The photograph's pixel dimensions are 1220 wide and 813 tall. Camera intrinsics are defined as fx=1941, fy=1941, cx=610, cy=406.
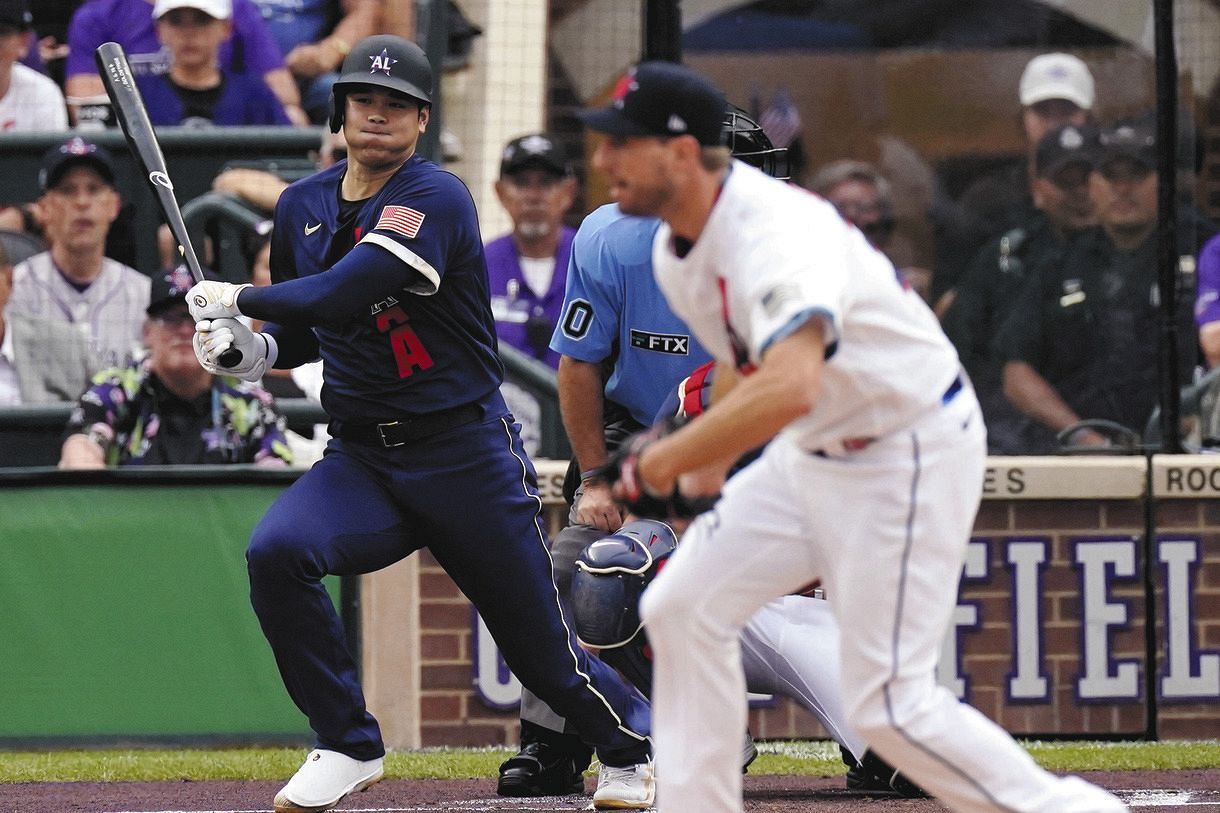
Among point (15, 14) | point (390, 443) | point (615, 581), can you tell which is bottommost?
point (615, 581)

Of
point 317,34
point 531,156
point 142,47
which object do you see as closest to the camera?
point 531,156

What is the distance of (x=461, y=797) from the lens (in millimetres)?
5348

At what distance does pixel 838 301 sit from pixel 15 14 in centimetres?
589

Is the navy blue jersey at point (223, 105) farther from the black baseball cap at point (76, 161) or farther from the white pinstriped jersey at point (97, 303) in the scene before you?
the white pinstriped jersey at point (97, 303)

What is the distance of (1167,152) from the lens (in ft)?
23.0

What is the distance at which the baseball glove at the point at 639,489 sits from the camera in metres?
3.48

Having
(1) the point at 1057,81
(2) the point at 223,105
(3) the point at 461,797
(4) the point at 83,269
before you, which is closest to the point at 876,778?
(3) the point at 461,797

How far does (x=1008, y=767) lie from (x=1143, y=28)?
16.8 feet

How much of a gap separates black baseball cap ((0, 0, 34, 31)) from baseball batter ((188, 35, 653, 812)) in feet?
12.6

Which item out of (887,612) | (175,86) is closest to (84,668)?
(175,86)

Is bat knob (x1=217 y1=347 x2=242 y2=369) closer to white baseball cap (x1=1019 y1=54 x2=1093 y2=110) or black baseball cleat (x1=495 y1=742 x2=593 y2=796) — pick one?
black baseball cleat (x1=495 y1=742 x2=593 y2=796)

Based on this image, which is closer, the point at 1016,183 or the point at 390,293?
the point at 390,293

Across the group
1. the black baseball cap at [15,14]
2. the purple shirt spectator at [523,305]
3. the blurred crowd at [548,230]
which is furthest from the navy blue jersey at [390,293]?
the black baseball cap at [15,14]

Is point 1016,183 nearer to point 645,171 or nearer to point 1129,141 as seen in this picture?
point 1129,141
